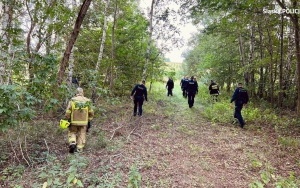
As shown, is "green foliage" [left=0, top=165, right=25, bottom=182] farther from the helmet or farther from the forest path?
the forest path

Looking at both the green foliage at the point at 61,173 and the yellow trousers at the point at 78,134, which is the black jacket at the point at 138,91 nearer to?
the yellow trousers at the point at 78,134

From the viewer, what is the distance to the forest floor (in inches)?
208

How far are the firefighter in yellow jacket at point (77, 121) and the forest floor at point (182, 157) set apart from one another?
0.31 metres

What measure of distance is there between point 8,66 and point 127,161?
3832 millimetres

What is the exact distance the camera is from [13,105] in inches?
209

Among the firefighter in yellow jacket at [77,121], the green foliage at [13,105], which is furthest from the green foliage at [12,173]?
the firefighter in yellow jacket at [77,121]

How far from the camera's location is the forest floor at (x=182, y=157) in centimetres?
529

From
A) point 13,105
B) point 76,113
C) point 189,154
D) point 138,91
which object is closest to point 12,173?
point 13,105

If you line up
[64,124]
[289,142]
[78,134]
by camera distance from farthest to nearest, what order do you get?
[289,142]
[78,134]
[64,124]

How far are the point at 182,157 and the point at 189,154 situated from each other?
0.35m

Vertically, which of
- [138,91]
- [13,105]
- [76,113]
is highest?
[138,91]

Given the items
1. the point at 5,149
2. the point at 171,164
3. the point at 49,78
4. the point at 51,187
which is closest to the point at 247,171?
the point at 171,164

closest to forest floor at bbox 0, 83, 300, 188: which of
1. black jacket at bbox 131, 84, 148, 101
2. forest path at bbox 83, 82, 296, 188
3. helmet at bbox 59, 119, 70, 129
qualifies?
forest path at bbox 83, 82, 296, 188

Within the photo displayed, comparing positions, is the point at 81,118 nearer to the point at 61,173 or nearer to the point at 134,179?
the point at 61,173
